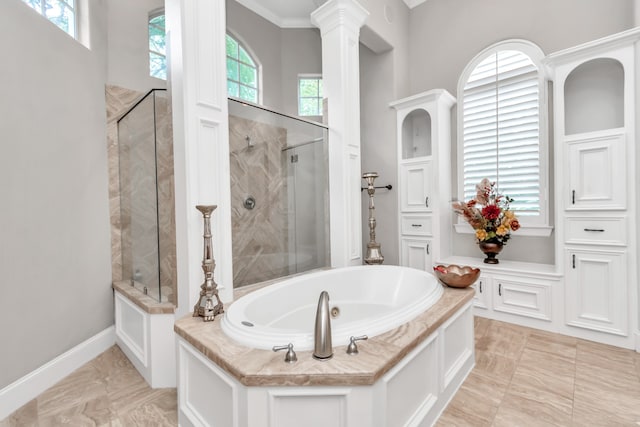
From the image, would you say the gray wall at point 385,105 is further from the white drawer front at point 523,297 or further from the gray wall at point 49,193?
the gray wall at point 49,193

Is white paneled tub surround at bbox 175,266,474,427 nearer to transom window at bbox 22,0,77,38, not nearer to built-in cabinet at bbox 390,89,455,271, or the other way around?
built-in cabinet at bbox 390,89,455,271

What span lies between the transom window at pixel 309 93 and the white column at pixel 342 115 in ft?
5.21

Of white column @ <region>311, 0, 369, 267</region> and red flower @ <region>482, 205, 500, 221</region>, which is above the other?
white column @ <region>311, 0, 369, 267</region>

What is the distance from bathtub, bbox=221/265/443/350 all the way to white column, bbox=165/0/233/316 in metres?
0.29

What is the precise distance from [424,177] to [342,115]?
113 centimetres

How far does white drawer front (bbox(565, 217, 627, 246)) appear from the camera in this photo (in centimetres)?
209

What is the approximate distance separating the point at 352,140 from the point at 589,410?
90.6 inches

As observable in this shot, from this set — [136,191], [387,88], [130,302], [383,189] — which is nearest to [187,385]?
[130,302]

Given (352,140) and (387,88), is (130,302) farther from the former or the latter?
(387,88)

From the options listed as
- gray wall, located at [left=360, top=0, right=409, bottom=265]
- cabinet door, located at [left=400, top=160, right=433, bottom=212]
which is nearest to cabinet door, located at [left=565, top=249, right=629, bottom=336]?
cabinet door, located at [left=400, top=160, right=433, bottom=212]

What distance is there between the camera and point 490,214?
8.70ft

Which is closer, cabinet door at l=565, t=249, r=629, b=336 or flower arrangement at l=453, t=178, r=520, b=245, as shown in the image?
cabinet door at l=565, t=249, r=629, b=336

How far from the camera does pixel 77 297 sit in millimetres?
2031

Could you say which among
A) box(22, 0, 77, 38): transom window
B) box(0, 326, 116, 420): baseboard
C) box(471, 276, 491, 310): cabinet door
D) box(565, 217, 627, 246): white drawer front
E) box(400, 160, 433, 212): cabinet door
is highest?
box(22, 0, 77, 38): transom window
